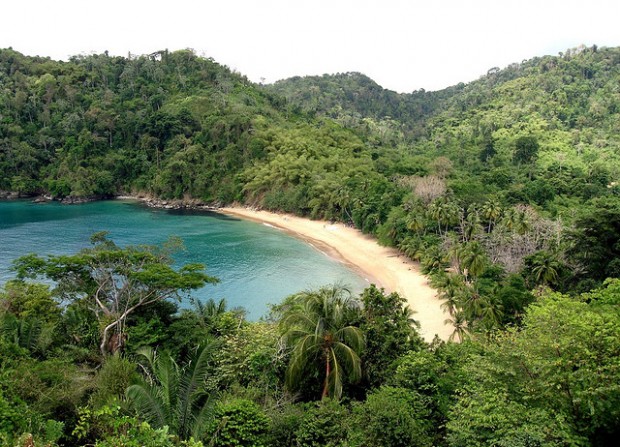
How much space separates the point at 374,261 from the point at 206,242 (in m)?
19.8

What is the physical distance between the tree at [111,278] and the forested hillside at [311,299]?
0.10 metres

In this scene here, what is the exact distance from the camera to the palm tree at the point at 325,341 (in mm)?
15812

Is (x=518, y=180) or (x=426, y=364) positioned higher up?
(x=518, y=180)

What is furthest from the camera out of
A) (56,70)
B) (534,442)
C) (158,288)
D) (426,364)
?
(56,70)

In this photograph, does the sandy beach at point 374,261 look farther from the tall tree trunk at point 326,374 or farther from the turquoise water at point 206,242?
the tall tree trunk at point 326,374

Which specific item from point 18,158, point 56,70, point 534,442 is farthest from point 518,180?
point 56,70

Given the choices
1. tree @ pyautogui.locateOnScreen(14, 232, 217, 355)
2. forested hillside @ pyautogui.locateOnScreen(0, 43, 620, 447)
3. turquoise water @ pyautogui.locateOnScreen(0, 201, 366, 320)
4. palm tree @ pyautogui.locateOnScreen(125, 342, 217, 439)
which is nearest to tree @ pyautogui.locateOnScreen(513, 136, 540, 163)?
forested hillside @ pyautogui.locateOnScreen(0, 43, 620, 447)

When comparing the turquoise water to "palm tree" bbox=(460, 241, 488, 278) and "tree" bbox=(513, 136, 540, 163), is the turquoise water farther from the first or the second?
"tree" bbox=(513, 136, 540, 163)

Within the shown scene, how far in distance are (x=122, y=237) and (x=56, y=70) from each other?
205 feet

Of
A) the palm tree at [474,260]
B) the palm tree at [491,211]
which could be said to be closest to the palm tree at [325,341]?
the palm tree at [474,260]

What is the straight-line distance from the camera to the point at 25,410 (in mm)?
10930

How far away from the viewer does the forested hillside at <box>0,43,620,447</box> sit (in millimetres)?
10844

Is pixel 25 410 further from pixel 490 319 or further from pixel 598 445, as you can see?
pixel 490 319

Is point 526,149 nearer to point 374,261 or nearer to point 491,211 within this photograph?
point 491,211
